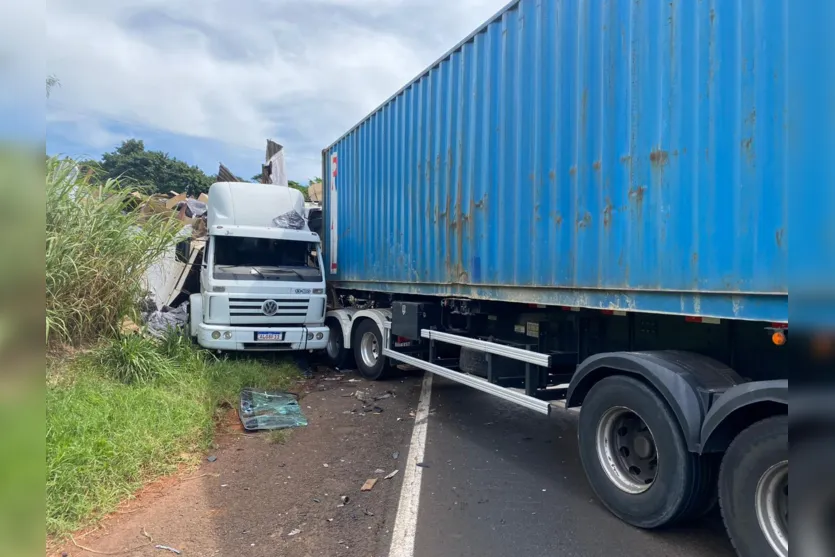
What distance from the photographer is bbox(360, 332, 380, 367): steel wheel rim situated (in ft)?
26.0

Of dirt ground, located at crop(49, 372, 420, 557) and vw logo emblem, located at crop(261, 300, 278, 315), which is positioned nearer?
dirt ground, located at crop(49, 372, 420, 557)

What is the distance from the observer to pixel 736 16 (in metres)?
2.74

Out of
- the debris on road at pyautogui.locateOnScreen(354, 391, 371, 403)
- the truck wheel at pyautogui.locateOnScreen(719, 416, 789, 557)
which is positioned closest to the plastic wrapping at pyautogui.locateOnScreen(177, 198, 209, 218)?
the debris on road at pyautogui.locateOnScreen(354, 391, 371, 403)

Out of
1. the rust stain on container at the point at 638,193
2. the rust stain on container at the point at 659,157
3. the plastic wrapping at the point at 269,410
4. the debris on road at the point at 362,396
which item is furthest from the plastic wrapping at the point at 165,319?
the rust stain on container at the point at 659,157

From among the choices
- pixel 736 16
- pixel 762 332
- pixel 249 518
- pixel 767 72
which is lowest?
pixel 249 518

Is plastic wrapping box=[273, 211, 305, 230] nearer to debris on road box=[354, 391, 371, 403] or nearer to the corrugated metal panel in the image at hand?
the corrugated metal panel

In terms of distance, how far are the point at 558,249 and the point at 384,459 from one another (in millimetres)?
2449

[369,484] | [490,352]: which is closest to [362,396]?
[490,352]

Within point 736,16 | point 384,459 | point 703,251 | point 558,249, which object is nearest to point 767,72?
point 736,16

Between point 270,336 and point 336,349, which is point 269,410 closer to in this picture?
point 270,336

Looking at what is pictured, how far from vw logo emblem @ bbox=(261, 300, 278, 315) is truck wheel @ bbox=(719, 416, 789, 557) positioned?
6328 mm

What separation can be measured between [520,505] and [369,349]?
4617mm

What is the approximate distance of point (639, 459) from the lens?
3422 millimetres
